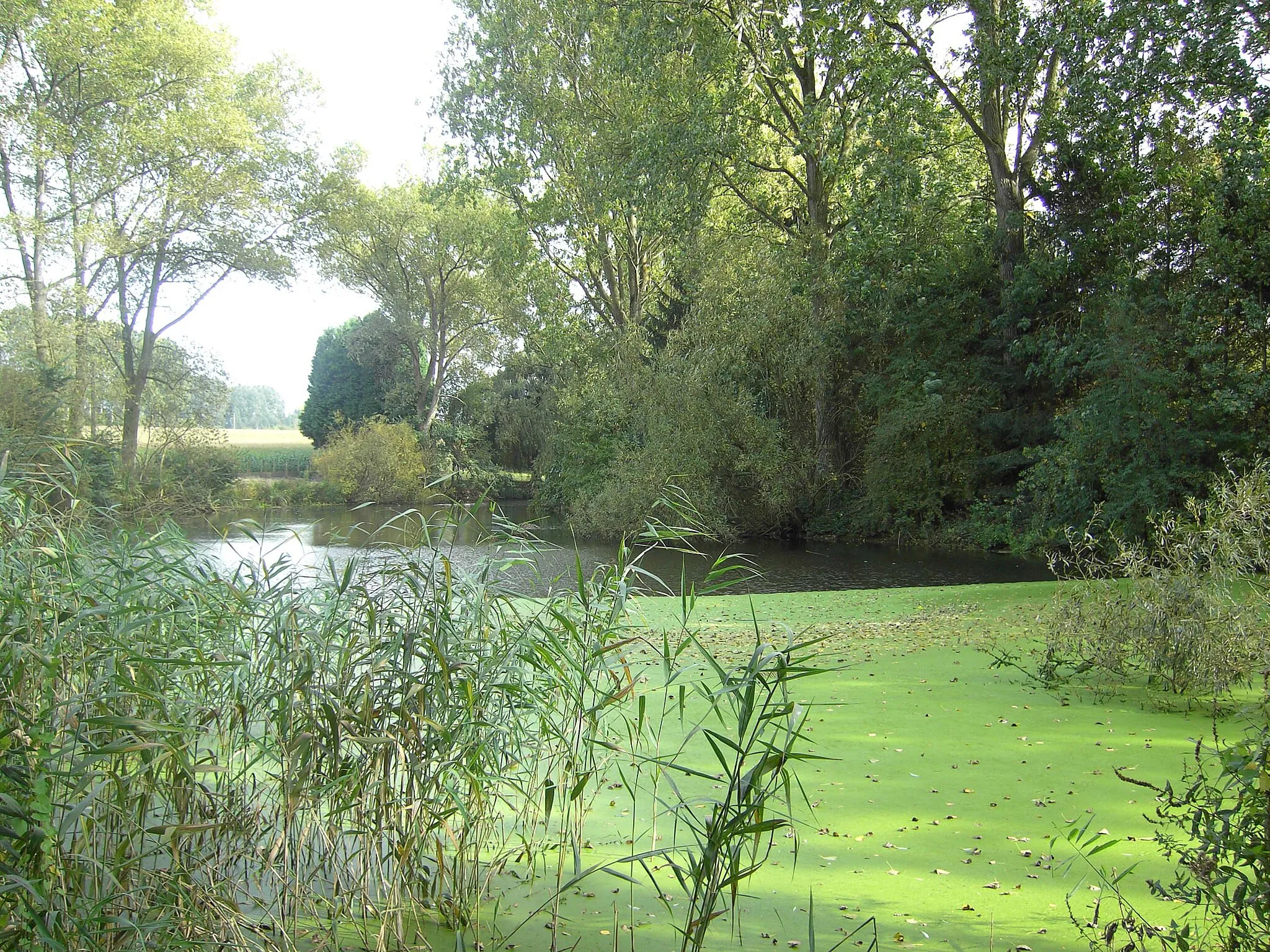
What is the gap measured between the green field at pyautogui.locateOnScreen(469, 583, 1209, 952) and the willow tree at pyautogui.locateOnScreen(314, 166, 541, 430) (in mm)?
20915

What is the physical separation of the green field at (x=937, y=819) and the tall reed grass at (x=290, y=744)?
0.21 meters

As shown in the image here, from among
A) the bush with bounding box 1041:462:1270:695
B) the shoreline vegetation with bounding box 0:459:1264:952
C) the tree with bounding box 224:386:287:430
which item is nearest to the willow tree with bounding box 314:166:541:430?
the bush with bounding box 1041:462:1270:695

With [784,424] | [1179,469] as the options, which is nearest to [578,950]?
[1179,469]

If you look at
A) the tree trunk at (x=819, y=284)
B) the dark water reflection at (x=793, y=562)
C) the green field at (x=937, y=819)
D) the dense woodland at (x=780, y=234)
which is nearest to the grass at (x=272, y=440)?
the dense woodland at (x=780, y=234)

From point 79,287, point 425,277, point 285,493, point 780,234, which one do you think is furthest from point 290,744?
point 425,277

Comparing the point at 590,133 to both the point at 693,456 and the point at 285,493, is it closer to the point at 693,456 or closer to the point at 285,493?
the point at 693,456

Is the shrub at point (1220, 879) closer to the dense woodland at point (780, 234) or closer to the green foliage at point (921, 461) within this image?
the dense woodland at point (780, 234)

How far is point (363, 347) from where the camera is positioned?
3064cm

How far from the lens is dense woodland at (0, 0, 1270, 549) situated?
1272 centimetres

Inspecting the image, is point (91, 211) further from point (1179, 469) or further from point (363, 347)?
point (1179, 469)

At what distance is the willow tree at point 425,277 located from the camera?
26.4 meters

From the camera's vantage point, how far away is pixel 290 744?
2592 mm

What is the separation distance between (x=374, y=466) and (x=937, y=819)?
23.8m

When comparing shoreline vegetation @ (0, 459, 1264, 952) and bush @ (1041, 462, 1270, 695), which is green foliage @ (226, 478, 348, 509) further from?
bush @ (1041, 462, 1270, 695)
